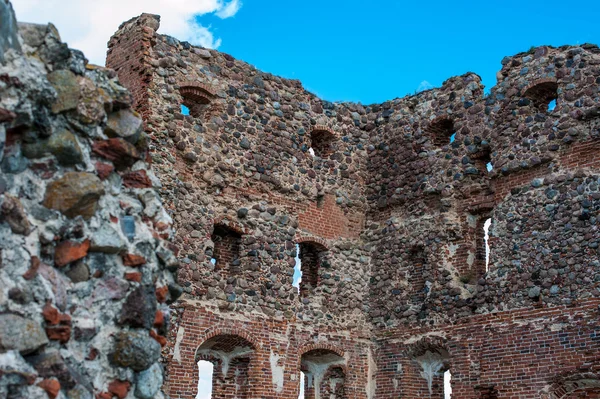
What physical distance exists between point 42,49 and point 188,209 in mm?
8633

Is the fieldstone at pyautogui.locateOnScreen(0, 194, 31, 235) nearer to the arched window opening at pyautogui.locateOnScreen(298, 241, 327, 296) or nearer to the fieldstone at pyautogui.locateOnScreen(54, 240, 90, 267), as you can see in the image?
the fieldstone at pyautogui.locateOnScreen(54, 240, 90, 267)

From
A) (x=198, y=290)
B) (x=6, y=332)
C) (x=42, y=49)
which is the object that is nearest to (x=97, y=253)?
(x=6, y=332)

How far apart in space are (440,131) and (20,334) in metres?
12.3

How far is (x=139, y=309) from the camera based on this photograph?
4.34 meters

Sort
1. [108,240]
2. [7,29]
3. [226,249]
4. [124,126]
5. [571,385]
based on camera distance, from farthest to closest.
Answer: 1. [226,249]
2. [571,385]
3. [124,126]
4. [108,240]
5. [7,29]

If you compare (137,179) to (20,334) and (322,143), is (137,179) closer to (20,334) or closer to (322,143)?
(20,334)

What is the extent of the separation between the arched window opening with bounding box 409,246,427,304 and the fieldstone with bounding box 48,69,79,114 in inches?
416

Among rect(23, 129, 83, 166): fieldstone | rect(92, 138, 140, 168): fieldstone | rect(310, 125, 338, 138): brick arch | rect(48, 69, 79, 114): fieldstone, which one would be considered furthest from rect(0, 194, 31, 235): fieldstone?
rect(310, 125, 338, 138): brick arch

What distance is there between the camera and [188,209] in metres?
12.8

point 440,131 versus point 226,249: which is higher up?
point 440,131

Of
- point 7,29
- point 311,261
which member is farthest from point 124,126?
point 311,261

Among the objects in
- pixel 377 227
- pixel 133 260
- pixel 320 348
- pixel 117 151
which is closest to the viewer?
pixel 133 260

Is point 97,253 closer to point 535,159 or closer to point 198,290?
point 198,290

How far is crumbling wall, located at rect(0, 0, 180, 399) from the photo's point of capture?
12.2 feet
